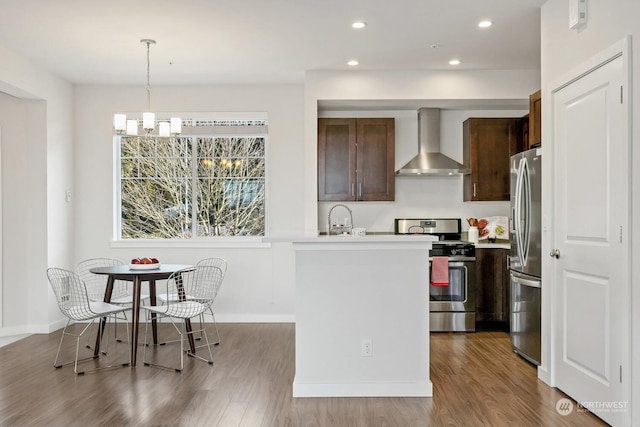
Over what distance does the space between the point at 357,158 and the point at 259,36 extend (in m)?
1.91

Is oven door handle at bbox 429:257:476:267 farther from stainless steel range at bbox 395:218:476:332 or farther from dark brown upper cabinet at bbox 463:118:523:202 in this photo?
dark brown upper cabinet at bbox 463:118:523:202

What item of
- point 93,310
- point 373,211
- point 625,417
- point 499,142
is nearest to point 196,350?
point 93,310

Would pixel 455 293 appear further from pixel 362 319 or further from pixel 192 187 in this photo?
pixel 192 187

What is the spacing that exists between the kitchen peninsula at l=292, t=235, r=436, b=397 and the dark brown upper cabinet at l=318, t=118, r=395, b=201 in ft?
7.96

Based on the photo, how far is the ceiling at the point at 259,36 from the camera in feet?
12.4

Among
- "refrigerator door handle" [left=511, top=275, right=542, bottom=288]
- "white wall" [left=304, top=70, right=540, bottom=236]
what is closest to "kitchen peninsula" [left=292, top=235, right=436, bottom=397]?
"refrigerator door handle" [left=511, top=275, right=542, bottom=288]

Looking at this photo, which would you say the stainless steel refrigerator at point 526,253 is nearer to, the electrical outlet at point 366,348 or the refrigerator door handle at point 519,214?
the refrigerator door handle at point 519,214

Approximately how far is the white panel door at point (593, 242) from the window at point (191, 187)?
3.61 meters

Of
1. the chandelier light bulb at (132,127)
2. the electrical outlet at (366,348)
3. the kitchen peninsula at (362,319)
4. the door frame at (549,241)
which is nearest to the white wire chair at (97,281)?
the chandelier light bulb at (132,127)

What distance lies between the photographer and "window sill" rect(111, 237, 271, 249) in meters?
6.00

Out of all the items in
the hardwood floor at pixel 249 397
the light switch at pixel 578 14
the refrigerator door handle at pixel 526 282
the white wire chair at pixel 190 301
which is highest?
the light switch at pixel 578 14

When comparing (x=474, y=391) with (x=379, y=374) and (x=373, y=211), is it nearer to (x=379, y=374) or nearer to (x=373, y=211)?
(x=379, y=374)

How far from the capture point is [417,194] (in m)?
6.11

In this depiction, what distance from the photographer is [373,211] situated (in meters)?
6.11
